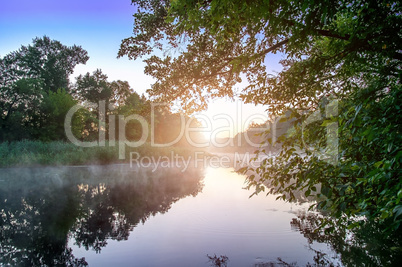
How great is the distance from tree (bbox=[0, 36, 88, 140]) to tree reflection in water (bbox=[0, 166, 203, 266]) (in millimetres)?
18530

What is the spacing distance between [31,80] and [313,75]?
3979 cm

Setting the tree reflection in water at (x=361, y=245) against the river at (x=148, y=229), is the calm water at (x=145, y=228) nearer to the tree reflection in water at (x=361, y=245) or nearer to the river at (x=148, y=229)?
the river at (x=148, y=229)

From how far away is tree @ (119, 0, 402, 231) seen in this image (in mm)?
2529

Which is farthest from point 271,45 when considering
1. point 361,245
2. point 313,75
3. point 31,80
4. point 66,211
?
point 31,80

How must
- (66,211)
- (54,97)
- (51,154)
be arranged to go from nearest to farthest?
(66,211)
(51,154)
(54,97)

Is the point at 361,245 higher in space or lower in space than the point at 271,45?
lower

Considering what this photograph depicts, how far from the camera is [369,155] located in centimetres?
318

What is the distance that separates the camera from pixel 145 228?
7137mm

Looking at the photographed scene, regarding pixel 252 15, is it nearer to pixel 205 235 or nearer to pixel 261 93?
pixel 261 93

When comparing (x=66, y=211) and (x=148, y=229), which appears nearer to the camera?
(x=148, y=229)

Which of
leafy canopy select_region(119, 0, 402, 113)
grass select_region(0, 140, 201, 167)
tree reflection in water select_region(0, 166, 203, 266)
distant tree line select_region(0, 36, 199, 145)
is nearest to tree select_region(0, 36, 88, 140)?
distant tree line select_region(0, 36, 199, 145)

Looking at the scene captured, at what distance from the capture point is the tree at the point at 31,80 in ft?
99.6

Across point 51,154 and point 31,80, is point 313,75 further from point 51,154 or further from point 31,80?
point 31,80

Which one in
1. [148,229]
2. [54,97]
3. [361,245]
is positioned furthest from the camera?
[54,97]
